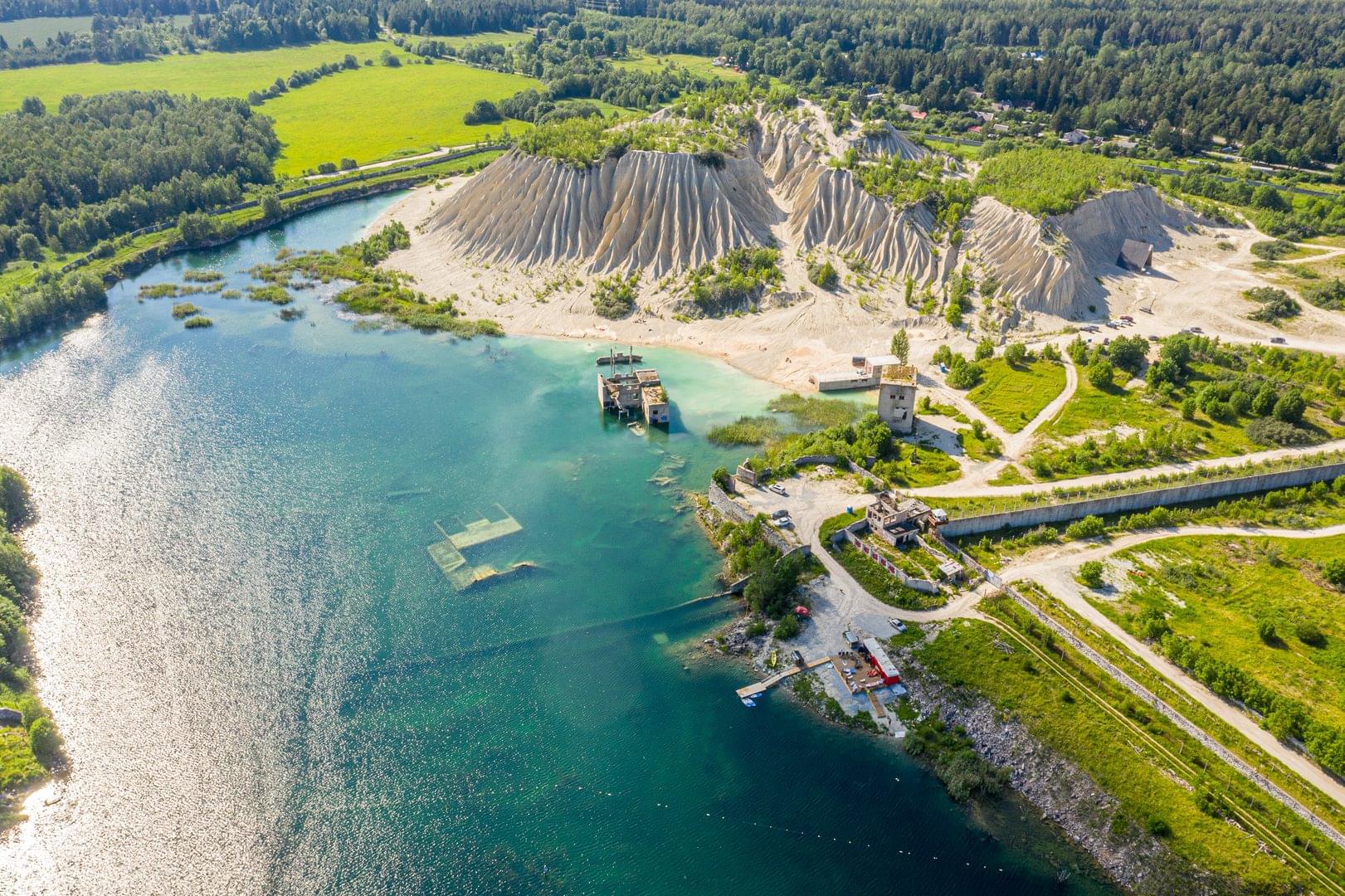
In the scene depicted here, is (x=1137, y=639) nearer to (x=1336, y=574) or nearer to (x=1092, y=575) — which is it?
(x=1092, y=575)

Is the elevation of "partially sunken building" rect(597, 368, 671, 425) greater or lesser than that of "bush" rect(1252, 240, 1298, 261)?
lesser

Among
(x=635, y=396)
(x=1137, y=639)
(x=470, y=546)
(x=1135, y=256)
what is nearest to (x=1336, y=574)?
(x=1137, y=639)

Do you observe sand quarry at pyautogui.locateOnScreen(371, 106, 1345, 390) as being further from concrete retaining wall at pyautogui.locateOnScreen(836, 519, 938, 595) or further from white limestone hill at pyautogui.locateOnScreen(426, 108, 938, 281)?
concrete retaining wall at pyautogui.locateOnScreen(836, 519, 938, 595)

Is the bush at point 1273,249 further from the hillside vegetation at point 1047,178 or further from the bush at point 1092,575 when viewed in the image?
the bush at point 1092,575

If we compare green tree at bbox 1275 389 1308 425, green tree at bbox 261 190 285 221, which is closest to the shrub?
green tree at bbox 261 190 285 221

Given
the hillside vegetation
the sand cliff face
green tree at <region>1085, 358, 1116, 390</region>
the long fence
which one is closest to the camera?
the long fence

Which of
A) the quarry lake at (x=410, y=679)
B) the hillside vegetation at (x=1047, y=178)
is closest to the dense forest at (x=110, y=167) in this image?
the quarry lake at (x=410, y=679)
